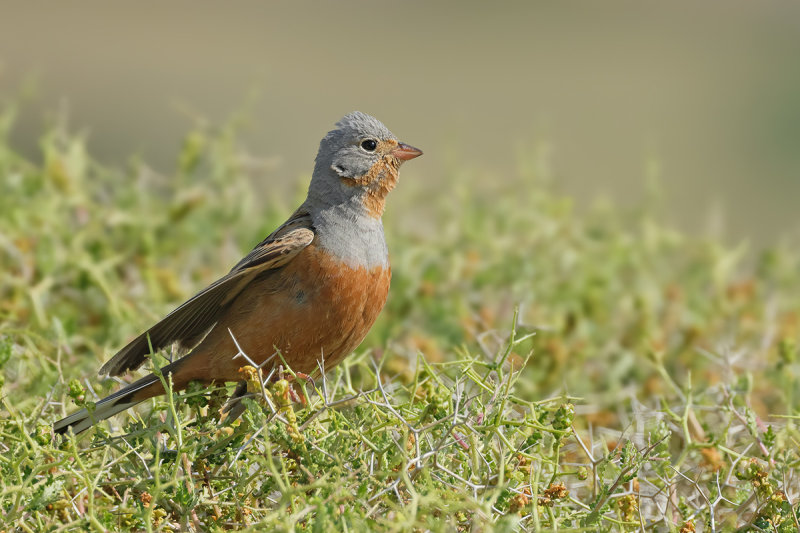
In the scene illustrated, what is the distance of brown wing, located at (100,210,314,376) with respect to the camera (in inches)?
135

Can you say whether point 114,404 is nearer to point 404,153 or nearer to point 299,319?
point 299,319

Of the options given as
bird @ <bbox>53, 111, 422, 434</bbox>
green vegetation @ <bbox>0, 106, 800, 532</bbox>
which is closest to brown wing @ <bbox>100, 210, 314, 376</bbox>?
bird @ <bbox>53, 111, 422, 434</bbox>

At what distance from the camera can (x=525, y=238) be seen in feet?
18.4

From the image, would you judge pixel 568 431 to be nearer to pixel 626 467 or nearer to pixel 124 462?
pixel 626 467

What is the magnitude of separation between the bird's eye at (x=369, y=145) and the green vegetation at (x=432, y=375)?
88 cm

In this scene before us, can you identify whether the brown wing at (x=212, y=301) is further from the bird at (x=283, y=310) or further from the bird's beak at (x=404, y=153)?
the bird's beak at (x=404, y=153)

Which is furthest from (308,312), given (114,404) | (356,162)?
(356,162)

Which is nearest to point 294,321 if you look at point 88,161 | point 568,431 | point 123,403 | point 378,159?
point 123,403

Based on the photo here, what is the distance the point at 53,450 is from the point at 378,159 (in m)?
2.13

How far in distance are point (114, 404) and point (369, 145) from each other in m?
1.60

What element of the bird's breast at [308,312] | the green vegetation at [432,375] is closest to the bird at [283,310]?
the bird's breast at [308,312]

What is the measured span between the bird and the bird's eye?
0.40 m

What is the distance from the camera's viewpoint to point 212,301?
3.68m

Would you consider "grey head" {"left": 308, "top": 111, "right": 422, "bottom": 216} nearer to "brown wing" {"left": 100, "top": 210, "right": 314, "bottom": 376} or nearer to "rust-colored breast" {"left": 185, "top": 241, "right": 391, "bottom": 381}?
"brown wing" {"left": 100, "top": 210, "right": 314, "bottom": 376}
